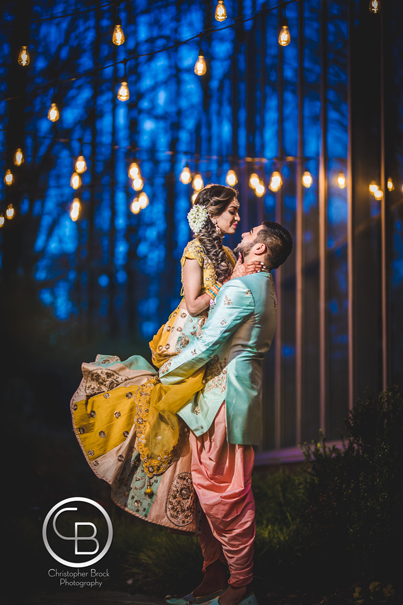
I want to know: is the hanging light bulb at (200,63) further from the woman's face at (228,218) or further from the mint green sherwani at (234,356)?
the mint green sherwani at (234,356)

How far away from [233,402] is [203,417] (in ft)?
0.60

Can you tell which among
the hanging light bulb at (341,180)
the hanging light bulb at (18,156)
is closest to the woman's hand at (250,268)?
the hanging light bulb at (18,156)

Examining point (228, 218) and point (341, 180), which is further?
point (341, 180)

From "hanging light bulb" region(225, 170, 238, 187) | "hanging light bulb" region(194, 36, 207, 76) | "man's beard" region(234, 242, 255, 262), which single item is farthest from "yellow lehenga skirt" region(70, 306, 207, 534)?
"hanging light bulb" region(225, 170, 238, 187)

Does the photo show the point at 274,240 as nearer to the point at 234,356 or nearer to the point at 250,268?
the point at 250,268

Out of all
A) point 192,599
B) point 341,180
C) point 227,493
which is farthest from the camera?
point 341,180

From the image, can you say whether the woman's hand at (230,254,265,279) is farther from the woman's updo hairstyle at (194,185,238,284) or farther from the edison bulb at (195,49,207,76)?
the edison bulb at (195,49,207,76)

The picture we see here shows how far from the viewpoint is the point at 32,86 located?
6254 millimetres

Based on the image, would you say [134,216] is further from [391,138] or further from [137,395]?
[137,395]

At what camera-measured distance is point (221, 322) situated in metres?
2.83

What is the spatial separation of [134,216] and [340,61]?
2.76 meters

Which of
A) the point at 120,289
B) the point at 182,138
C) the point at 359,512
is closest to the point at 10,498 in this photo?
the point at 120,289

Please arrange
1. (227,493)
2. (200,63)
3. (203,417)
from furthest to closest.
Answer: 1. (200,63)
2. (203,417)
3. (227,493)

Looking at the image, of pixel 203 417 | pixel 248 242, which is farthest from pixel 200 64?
pixel 203 417
